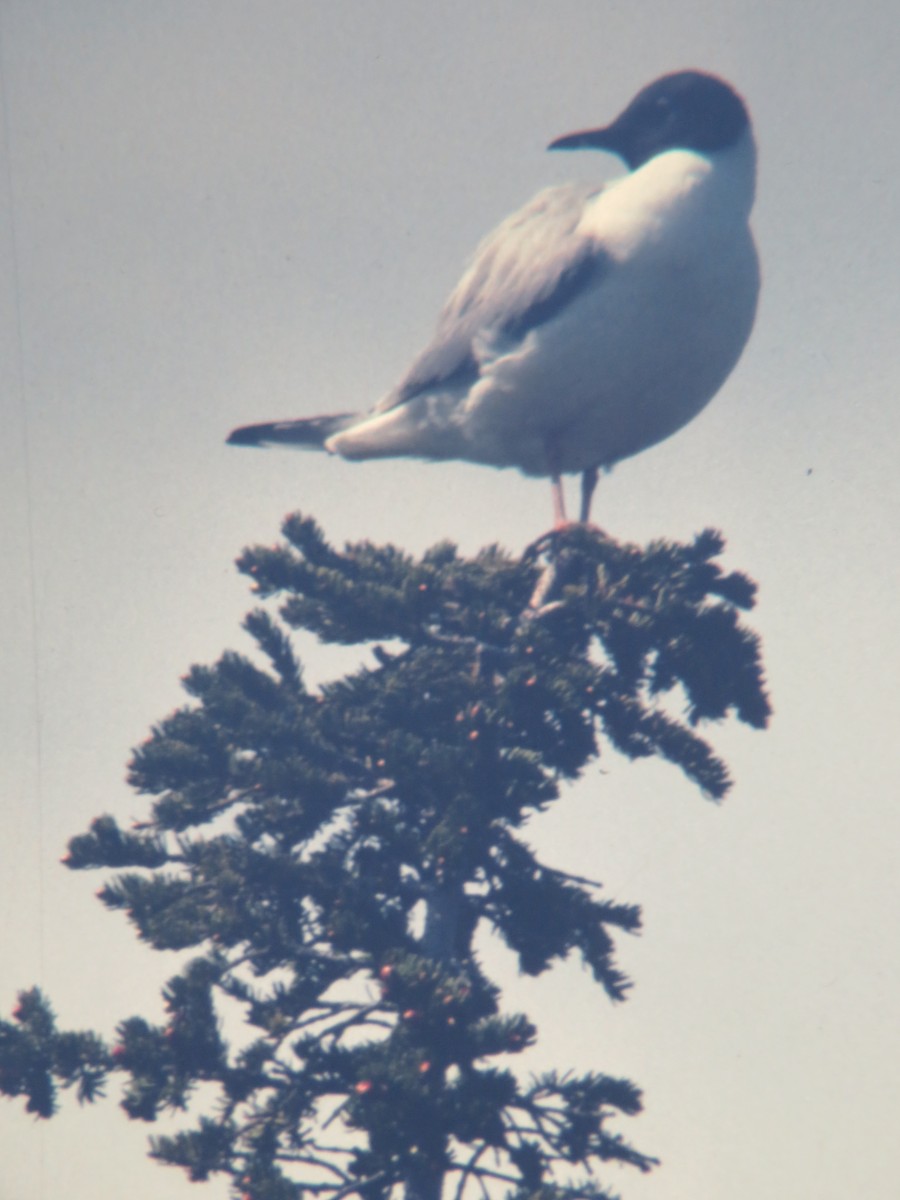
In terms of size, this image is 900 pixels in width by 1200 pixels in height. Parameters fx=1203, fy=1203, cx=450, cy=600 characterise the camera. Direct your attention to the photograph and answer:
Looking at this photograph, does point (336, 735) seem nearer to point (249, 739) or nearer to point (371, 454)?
point (249, 739)

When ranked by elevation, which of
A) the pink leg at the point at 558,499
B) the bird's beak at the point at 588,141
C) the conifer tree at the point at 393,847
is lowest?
the conifer tree at the point at 393,847

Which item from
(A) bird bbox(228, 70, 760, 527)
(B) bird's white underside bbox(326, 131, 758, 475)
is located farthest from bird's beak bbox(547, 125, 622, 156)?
(B) bird's white underside bbox(326, 131, 758, 475)

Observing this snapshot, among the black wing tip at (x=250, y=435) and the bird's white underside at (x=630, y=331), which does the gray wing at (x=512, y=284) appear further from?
the black wing tip at (x=250, y=435)

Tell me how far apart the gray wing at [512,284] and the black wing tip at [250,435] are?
52cm

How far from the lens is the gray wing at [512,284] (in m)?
3.88

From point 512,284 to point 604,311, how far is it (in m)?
0.52

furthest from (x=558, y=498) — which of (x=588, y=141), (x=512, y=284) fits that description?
(x=588, y=141)

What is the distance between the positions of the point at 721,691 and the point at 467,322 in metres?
1.98

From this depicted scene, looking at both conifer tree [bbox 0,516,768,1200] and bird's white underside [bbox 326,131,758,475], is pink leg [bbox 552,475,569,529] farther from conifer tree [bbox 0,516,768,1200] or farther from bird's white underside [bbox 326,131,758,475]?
conifer tree [bbox 0,516,768,1200]

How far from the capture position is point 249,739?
2648 millimetres

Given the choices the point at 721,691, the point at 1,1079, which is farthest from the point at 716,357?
the point at 1,1079

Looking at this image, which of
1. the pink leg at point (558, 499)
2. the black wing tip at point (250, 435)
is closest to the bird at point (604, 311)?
the pink leg at point (558, 499)

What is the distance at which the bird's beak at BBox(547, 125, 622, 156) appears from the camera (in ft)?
14.6

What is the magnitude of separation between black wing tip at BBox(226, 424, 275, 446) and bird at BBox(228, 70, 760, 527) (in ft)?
1.50
